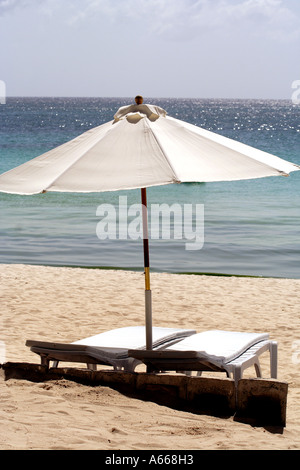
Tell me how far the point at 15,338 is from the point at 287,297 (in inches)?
179

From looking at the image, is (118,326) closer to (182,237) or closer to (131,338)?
(131,338)

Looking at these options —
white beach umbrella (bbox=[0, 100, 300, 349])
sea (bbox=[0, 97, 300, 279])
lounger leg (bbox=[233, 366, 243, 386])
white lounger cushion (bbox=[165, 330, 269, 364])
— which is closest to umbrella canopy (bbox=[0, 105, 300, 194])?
white beach umbrella (bbox=[0, 100, 300, 349])

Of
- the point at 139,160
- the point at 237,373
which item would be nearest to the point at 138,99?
the point at 139,160

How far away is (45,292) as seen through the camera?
10.8 metres

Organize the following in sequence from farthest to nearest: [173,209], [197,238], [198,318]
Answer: [173,209], [197,238], [198,318]

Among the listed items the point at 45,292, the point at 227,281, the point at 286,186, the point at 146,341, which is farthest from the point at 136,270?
the point at 286,186

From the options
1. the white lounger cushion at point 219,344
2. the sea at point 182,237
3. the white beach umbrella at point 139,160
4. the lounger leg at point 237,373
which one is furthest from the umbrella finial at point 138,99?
the sea at point 182,237

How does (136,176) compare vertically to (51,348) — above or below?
above

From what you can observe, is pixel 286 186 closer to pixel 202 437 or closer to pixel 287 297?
pixel 287 297

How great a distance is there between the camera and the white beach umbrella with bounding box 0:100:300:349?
4453 mm

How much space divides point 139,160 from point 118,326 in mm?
4468

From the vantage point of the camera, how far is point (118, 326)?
874 cm

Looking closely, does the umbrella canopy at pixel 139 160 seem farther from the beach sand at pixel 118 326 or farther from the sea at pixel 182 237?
the sea at pixel 182 237

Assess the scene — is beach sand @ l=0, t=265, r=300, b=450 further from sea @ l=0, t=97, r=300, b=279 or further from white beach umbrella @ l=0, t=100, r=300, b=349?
sea @ l=0, t=97, r=300, b=279
